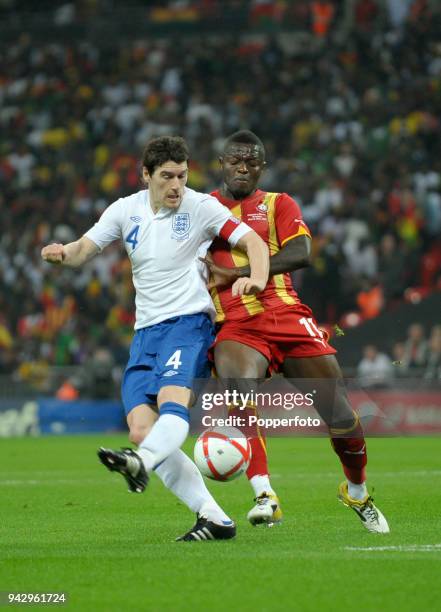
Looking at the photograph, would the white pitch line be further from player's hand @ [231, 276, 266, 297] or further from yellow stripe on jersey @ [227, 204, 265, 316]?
yellow stripe on jersey @ [227, 204, 265, 316]

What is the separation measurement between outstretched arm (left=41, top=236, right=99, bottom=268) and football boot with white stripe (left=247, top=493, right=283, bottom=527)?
184 centimetres

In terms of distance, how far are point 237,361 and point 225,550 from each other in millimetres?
1217

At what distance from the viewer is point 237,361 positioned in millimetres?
7207

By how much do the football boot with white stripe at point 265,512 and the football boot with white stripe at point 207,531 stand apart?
64cm

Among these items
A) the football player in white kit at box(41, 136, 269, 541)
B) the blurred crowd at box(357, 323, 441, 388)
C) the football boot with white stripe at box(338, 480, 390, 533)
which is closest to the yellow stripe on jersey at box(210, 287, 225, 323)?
the football player in white kit at box(41, 136, 269, 541)

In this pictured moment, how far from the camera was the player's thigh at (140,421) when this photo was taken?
6.52 m

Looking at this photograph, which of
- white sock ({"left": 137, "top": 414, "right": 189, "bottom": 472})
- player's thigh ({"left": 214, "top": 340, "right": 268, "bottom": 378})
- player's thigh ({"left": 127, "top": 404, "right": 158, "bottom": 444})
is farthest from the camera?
player's thigh ({"left": 214, "top": 340, "right": 268, "bottom": 378})

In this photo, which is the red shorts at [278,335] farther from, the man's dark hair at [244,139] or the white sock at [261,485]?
the man's dark hair at [244,139]

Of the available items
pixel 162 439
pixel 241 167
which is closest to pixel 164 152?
pixel 241 167

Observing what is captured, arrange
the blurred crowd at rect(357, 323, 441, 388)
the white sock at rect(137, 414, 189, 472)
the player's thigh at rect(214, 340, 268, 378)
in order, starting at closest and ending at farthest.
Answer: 1. the white sock at rect(137, 414, 189, 472)
2. the player's thigh at rect(214, 340, 268, 378)
3. the blurred crowd at rect(357, 323, 441, 388)

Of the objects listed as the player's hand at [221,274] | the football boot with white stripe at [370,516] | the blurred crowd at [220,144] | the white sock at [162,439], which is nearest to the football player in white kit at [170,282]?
the white sock at [162,439]

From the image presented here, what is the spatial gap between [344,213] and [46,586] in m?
15.8

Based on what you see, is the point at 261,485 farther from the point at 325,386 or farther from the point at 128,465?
the point at 128,465

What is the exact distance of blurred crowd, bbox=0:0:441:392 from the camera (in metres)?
19.9
